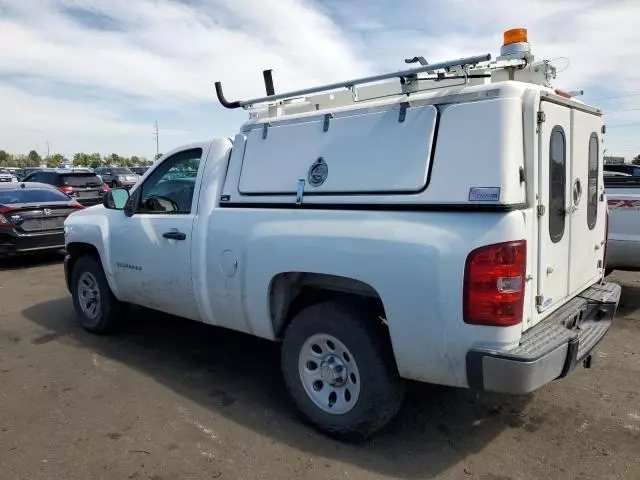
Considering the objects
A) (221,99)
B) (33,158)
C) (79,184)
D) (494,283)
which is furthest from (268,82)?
(33,158)

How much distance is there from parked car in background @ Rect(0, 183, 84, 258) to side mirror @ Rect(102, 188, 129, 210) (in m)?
4.92

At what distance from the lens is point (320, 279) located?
3.39 meters

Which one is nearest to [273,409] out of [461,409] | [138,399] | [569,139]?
[138,399]

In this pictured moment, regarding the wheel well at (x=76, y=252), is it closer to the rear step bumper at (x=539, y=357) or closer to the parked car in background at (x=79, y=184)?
the rear step bumper at (x=539, y=357)

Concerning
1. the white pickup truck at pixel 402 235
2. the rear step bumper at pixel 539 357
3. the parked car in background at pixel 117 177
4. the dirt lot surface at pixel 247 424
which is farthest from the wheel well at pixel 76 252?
the parked car in background at pixel 117 177

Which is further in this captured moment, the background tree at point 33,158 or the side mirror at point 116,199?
the background tree at point 33,158

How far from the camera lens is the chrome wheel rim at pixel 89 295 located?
214 inches

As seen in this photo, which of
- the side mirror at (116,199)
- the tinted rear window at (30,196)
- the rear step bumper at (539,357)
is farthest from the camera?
the tinted rear window at (30,196)

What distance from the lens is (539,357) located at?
2664 millimetres

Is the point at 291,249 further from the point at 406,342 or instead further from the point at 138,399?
the point at 138,399

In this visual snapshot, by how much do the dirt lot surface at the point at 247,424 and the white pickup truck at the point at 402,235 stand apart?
35cm

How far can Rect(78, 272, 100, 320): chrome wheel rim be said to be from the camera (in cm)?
543

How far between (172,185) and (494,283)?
3.01 metres

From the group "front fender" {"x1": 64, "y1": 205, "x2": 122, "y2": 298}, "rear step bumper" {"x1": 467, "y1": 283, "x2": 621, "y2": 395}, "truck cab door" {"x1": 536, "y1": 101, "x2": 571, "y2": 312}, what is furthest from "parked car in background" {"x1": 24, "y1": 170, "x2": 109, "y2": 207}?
"rear step bumper" {"x1": 467, "y1": 283, "x2": 621, "y2": 395}
